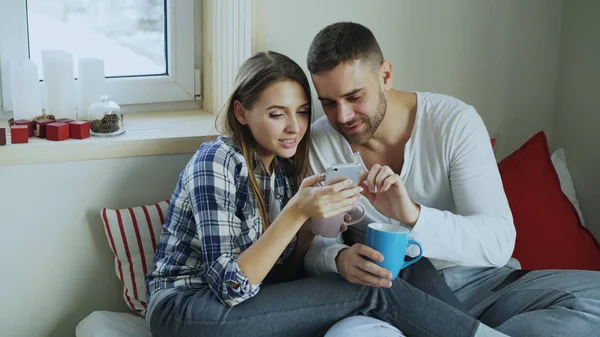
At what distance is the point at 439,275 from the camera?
1815 mm

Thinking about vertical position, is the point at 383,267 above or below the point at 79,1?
below

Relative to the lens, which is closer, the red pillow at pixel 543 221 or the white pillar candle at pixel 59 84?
the white pillar candle at pixel 59 84

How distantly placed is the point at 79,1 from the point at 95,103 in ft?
1.10

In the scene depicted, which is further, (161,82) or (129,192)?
(161,82)

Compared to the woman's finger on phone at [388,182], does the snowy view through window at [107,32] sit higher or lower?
higher

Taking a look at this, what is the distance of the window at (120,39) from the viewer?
6.73ft

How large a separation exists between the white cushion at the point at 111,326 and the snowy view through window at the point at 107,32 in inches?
28.8

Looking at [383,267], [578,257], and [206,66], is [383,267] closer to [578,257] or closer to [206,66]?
[578,257]

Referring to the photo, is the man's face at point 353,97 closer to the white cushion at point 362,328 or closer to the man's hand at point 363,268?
the man's hand at point 363,268

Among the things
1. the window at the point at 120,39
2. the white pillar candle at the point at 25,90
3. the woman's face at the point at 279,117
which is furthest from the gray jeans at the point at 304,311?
the window at the point at 120,39

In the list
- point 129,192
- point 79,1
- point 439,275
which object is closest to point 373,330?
point 439,275

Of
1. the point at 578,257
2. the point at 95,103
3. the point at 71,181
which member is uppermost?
the point at 95,103

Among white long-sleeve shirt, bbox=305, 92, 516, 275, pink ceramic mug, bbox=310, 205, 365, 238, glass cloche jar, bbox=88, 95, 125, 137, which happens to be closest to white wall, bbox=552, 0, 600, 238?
white long-sleeve shirt, bbox=305, 92, 516, 275

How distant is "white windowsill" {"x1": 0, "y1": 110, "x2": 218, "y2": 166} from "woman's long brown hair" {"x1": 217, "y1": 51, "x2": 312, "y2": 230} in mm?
229
